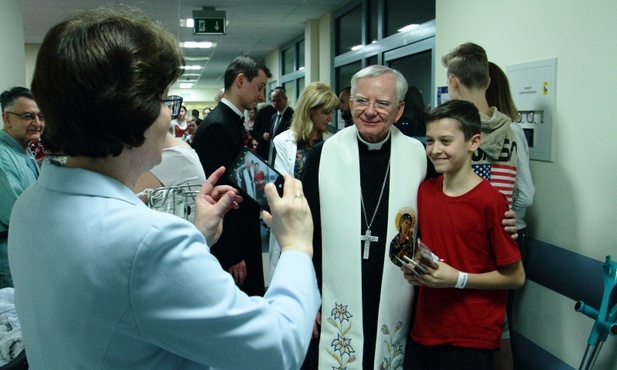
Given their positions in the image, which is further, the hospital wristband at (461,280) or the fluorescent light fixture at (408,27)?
the fluorescent light fixture at (408,27)

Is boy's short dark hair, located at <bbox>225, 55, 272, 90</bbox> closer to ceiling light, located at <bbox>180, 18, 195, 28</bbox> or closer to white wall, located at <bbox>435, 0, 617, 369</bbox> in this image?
white wall, located at <bbox>435, 0, 617, 369</bbox>

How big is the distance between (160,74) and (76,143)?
0.56 feet

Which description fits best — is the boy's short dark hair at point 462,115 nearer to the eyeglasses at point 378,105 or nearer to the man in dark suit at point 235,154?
the eyeglasses at point 378,105

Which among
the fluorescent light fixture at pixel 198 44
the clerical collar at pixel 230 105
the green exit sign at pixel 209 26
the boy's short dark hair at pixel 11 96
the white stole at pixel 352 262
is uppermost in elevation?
the fluorescent light fixture at pixel 198 44

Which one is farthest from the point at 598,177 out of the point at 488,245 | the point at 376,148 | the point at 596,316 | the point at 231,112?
the point at 231,112

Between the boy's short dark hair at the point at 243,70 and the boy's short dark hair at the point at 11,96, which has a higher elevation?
the boy's short dark hair at the point at 243,70

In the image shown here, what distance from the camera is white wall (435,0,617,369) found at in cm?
239

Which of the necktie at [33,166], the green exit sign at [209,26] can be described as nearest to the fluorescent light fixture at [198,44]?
the green exit sign at [209,26]

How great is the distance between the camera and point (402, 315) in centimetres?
208

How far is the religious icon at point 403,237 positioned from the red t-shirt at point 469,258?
107 millimetres

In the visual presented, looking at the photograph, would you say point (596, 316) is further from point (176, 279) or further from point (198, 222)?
point (176, 279)

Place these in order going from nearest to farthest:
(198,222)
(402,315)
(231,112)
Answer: (198,222) → (402,315) → (231,112)

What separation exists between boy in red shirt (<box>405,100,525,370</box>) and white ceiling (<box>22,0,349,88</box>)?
475 cm

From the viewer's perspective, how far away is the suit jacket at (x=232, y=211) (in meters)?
2.71
